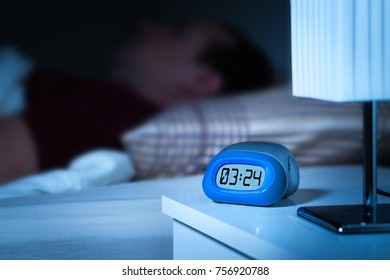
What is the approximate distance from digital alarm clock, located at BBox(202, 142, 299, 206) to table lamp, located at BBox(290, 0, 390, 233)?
42 millimetres

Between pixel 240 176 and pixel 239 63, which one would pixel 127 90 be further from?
pixel 240 176

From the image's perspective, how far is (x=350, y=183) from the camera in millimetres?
787

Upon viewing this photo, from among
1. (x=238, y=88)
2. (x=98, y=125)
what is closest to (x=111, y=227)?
(x=98, y=125)

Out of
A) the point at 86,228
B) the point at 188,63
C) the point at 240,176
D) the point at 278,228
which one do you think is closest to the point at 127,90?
the point at 188,63

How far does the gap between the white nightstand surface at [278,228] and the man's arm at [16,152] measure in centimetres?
28

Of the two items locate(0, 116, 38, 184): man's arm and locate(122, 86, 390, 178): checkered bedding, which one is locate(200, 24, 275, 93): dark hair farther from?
locate(0, 116, 38, 184): man's arm

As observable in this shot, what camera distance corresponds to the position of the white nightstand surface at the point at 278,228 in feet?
1.60

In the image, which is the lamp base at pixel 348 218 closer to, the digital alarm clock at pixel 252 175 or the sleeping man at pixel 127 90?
the digital alarm clock at pixel 252 175

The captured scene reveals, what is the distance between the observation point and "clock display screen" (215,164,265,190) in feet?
2.07

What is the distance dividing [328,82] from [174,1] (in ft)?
1.86

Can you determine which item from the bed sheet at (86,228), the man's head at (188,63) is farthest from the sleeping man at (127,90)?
the bed sheet at (86,228)

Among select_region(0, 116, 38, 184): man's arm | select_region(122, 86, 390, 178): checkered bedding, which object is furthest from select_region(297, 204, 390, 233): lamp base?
Result: select_region(0, 116, 38, 184): man's arm
